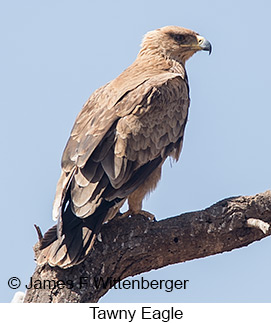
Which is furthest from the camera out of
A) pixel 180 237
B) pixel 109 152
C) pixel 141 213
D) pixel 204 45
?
pixel 204 45

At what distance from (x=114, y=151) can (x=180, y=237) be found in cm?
102

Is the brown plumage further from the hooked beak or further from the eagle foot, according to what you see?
the hooked beak

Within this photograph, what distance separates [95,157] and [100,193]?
0.37m

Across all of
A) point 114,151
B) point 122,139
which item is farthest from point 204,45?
point 114,151

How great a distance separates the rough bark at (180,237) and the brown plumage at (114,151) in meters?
0.22

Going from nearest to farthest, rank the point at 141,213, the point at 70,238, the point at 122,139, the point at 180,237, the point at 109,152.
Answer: the point at 70,238
the point at 180,237
the point at 109,152
the point at 122,139
the point at 141,213

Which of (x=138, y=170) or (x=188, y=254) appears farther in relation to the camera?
(x=138, y=170)

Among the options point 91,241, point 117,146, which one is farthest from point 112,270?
point 117,146

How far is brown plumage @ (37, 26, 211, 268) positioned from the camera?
21.9 feet

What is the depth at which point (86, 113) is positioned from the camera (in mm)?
7828

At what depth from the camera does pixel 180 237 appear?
6766mm

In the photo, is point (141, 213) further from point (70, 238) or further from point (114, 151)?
point (70, 238)
